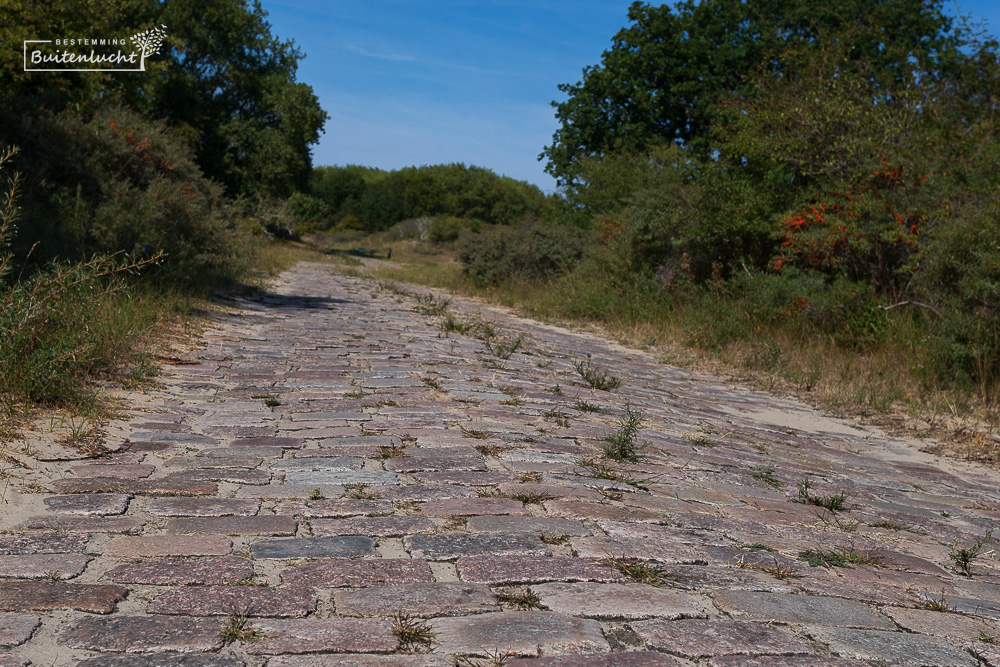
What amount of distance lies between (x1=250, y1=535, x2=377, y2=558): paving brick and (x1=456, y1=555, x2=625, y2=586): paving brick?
35 cm

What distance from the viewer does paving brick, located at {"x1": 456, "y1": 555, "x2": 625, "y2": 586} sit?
8.33 feet

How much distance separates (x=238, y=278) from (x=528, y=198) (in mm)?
56361

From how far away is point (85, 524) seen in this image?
283cm

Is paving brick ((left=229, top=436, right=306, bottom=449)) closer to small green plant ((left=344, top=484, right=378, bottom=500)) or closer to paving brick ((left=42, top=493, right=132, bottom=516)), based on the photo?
small green plant ((left=344, top=484, right=378, bottom=500))

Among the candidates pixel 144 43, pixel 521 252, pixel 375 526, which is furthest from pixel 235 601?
pixel 521 252

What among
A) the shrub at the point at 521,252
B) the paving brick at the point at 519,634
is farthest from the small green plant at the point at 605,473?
the shrub at the point at 521,252

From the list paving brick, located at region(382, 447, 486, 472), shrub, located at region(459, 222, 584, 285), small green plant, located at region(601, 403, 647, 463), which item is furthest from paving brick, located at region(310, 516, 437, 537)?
shrub, located at region(459, 222, 584, 285)

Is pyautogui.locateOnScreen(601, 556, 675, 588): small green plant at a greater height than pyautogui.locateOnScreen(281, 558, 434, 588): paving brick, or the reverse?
pyautogui.locateOnScreen(601, 556, 675, 588): small green plant

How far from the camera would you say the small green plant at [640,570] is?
258cm

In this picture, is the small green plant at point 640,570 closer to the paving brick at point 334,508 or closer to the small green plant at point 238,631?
the paving brick at point 334,508

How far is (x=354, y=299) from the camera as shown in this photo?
46.5 ft

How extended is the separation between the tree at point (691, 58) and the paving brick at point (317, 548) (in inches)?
864

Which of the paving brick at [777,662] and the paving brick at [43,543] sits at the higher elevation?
the paving brick at [777,662]

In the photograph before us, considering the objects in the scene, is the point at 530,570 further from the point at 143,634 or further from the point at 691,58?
the point at 691,58
